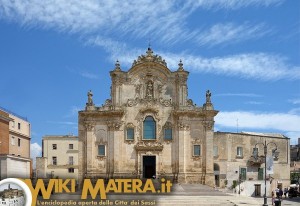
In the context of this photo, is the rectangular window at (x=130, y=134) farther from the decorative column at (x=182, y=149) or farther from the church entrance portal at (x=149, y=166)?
the decorative column at (x=182, y=149)

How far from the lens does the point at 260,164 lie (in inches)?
2242

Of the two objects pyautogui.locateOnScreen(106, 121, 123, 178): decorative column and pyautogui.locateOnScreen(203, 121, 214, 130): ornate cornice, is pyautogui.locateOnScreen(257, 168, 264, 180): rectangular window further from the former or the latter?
pyautogui.locateOnScreen(106, 121, 123, 178): decorative column

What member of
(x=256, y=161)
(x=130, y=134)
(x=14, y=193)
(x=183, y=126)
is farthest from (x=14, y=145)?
(x=14, y=193)

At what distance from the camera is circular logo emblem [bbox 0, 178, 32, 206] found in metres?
15.4

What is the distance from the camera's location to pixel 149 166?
50250 millimetres

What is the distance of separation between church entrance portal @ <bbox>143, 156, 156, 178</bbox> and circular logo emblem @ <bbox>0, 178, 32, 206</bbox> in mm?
34731

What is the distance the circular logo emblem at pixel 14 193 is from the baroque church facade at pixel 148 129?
34092 mm

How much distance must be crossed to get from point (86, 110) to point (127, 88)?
4889 mm

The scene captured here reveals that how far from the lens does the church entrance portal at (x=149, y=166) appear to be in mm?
50094

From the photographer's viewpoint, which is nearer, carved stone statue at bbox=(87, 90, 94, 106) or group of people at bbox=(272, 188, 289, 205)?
group of people at bbox=(272, 188, 289, 205)

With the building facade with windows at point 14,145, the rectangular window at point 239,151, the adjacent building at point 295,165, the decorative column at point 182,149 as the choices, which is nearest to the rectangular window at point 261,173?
the rectangular window at point 239,151

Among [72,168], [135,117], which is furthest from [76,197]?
[72,168]

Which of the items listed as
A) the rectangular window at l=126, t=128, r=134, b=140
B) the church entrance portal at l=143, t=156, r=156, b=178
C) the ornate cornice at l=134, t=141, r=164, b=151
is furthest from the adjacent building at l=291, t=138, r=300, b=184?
the rectangular window at l=126, t=128, r=134, b=140

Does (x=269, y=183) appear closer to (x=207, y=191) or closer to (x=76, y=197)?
(x=207, y=191)
